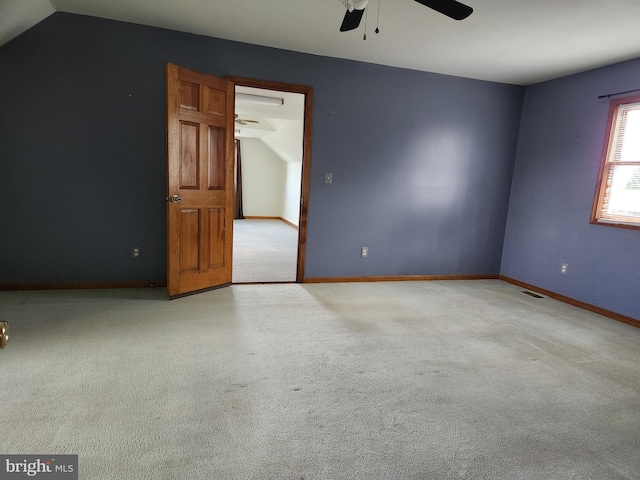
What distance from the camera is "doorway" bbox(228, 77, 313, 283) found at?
382cm

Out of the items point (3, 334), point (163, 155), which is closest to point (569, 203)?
point (163, 155)

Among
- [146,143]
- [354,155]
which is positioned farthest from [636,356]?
[146,143]

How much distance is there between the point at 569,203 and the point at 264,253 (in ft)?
12.5

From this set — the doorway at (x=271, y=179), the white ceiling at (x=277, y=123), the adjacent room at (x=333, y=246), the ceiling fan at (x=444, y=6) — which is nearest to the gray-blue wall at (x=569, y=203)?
the adjacent room at (x=333, y=246)

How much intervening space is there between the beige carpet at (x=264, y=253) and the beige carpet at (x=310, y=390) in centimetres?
89

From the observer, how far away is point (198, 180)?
3182 millimetres

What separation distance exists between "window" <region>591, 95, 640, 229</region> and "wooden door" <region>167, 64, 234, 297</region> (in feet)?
11.8

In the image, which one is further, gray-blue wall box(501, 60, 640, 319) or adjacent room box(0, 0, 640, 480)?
gray-blue wall box(501, 60, 640, 319)

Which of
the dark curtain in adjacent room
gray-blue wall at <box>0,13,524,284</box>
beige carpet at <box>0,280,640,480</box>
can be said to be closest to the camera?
beige carpet at <box>0,280,640,480</box>

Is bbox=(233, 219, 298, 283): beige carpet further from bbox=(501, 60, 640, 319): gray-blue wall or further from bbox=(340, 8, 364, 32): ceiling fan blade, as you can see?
bbox=(501, 60, 640, 319): gray-blue wall

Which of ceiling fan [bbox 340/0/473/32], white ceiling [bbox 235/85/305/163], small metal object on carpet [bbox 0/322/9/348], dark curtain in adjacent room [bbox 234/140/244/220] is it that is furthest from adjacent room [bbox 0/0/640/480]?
dark curtain in adjacent room [bbox 234/140/244/220]

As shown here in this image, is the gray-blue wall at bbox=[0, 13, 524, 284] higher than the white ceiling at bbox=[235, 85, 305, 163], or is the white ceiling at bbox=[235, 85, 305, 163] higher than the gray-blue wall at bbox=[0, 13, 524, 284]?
the white ceiling at bbox=[235, 85, 305, 163]

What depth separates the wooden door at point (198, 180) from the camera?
295 centimetres

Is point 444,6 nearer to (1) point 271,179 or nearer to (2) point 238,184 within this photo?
(2) point 238,184
